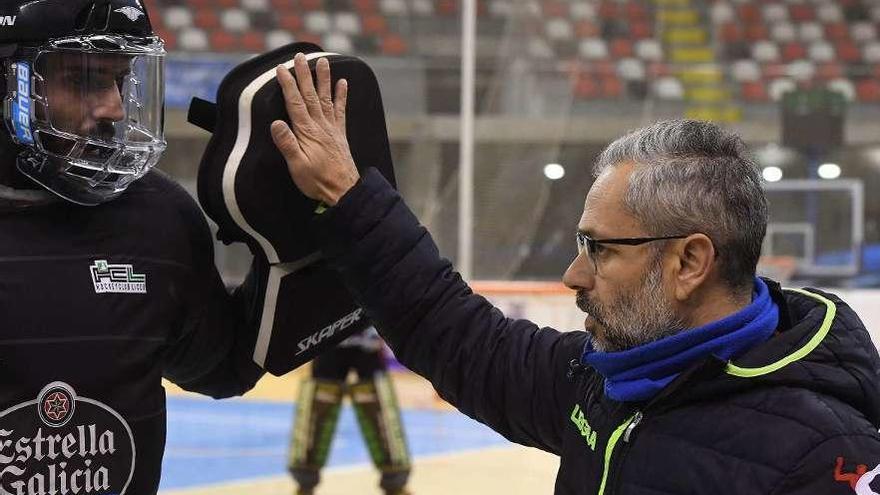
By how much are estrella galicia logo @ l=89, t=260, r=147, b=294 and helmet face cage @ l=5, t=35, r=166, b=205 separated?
0.10m

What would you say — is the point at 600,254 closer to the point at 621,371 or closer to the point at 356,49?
the point at 621,371

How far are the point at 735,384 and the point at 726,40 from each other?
6953mm

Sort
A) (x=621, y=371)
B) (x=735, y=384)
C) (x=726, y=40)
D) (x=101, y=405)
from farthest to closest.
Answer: (x=726, y=40), (x=101, y=405), (x=621, y=371), (x=735, y=384)

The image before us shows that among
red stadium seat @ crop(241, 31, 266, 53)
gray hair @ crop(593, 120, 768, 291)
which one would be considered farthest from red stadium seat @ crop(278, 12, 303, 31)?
gray hair @ crop(593, 120, 768, 291)

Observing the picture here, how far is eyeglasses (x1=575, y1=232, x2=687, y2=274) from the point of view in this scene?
1.66 metres

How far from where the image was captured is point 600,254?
1.73 m

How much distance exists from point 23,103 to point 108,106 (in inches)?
4.7

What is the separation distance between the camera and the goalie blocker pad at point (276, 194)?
72.3 inches

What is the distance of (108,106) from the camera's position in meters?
1.87

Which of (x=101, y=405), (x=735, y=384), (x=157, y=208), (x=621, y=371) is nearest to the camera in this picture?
(x=735, y=384)

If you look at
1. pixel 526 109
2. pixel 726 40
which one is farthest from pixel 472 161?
pixel 726 40

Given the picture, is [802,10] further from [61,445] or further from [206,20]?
[61,445]

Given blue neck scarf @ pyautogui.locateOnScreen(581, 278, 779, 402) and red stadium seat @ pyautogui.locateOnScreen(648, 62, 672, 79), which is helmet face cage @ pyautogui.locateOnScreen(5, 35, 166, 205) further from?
red stadium seat @ pyautogui.locateOnScreen(648, 62, 672, 79)

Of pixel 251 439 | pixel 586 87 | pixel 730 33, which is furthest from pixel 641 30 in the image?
pixel 251 439
